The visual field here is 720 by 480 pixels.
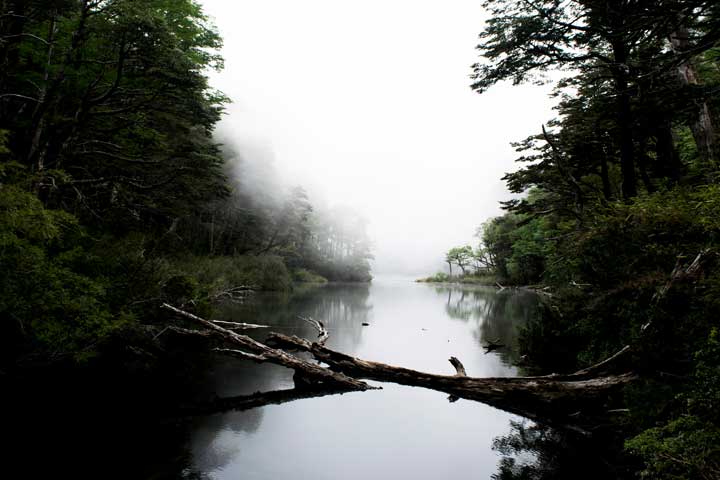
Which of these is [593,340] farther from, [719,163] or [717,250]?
[719,163]

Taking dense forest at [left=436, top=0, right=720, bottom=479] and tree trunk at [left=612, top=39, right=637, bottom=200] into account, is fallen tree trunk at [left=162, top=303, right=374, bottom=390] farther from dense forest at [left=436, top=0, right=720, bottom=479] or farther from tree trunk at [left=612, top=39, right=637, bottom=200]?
tree trunk at [left=612, top=39, right=637, bottom=200]

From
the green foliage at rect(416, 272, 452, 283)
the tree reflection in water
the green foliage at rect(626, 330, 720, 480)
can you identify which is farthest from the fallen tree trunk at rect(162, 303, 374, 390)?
the green foliage at rect(416, 272, 452, 283)

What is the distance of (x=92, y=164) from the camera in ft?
41.6

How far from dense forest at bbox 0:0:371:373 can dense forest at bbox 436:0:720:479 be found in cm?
727

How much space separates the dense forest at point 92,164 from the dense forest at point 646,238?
727 centimetres

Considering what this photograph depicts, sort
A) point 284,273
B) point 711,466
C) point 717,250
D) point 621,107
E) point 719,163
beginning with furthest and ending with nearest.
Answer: point 284,273 → point 621,107 → point 719,163 → point 717,250 → point 711,466

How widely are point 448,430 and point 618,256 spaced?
173 inches

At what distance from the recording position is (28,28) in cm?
1095

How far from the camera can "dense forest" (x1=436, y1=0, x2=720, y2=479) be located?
380 centimetres

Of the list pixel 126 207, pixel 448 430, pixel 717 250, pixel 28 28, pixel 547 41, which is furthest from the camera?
pixel 126 207

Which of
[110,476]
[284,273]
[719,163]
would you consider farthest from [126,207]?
[284,273]

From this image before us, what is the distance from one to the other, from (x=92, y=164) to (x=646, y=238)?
50.0 ft

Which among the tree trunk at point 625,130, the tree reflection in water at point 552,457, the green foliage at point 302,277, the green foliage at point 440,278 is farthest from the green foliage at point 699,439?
the green foliage at point 440,278

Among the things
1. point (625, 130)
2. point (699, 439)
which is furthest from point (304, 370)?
point (625, 130)
